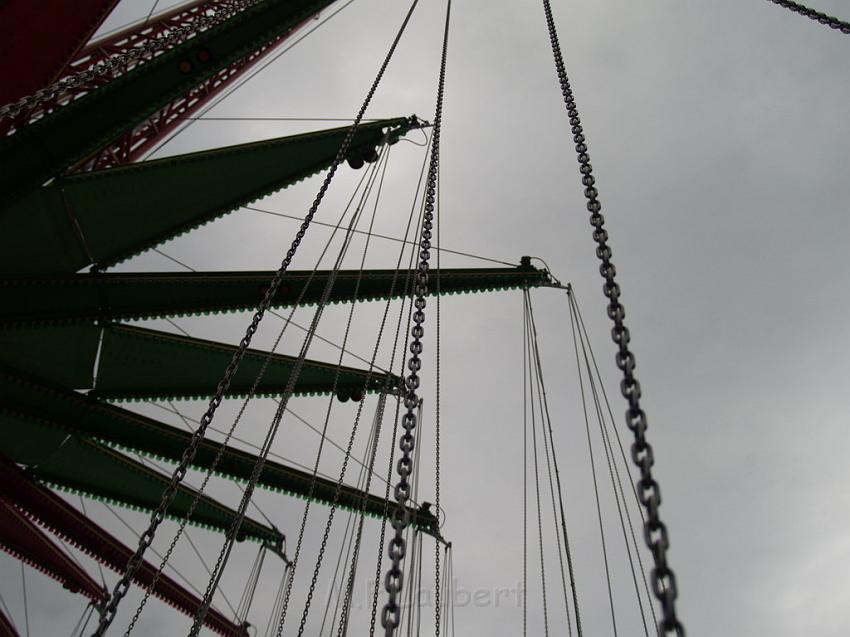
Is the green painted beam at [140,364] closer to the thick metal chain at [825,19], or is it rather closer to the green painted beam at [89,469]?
the green painted beam at [89,469]

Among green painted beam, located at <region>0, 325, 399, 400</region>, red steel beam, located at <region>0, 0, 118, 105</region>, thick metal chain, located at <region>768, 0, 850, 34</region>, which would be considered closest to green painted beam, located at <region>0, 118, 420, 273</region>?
green painted beam, located at <region>0, 325, 399, 400</region>

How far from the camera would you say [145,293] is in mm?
8711

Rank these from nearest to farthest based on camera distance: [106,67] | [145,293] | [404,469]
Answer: [404,469], [106,67], [145,293]

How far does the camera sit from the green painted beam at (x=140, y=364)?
9031 mm

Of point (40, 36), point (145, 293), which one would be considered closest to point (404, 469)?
point (145, 293)

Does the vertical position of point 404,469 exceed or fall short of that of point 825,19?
it falls short

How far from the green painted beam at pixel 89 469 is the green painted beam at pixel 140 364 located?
0.86 m

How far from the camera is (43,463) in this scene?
10.4m

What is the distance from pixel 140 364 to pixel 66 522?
3.25 m

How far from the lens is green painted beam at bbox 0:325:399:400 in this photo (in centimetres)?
903

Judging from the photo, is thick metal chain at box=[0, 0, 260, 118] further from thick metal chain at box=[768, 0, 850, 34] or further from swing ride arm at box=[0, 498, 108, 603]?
swing ride arm at box=[0, 498, 108, 603]

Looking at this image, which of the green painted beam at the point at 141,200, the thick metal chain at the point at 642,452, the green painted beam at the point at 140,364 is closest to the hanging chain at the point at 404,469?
the thick metal chain at the point at 642,452

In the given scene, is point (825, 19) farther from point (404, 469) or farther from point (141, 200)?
point (141, 200)

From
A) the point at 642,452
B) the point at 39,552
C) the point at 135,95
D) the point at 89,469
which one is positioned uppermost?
the point at 135,95
